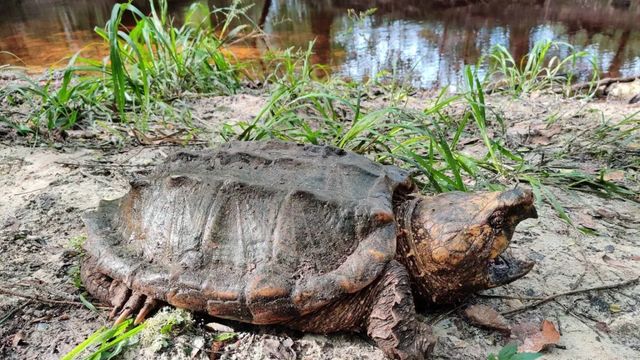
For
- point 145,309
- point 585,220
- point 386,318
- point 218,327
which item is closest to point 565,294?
point 585,220

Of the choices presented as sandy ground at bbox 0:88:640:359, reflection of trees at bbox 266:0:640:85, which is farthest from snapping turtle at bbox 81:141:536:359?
reflection of trees at bbox 266:0:640:85

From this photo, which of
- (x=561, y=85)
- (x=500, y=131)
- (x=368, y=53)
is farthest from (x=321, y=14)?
(x=500, y=131)

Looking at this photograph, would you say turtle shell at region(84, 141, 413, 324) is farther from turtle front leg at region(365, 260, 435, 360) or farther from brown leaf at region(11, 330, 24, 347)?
brown leaf at region(11, 330, 24, 347)

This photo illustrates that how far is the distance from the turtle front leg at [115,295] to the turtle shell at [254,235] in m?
0.06

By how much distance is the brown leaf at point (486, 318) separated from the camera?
175 cm

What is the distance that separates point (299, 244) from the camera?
165 cm

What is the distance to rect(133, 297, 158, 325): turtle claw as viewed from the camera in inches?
68.4

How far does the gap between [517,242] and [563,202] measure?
59cm

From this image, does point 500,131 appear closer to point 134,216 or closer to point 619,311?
point 619,311

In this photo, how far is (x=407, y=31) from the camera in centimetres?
854

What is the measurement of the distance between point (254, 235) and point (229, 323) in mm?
358

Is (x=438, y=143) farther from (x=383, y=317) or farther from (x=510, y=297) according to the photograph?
(x=383, y=317)

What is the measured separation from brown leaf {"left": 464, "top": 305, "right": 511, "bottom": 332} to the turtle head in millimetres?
70

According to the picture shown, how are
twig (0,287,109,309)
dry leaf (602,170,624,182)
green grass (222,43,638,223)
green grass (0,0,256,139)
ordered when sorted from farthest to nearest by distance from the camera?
green grass (0,0,256,139) < dry leaf (602,170,624,182) < green grass (222,43,638,223) < twig (0,287,109,309)
